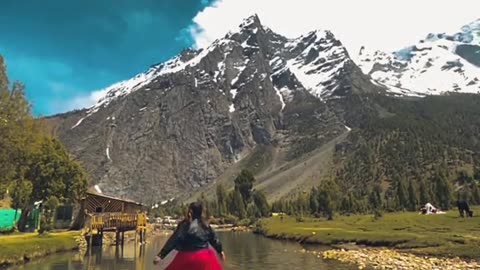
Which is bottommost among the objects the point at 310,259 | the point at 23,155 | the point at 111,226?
the point at 310,259

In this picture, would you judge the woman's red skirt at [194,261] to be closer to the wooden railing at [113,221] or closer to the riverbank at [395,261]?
the riverbank at [395,261]

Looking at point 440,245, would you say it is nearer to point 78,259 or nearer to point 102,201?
point 78,259

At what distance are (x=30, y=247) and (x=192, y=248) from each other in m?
42.4

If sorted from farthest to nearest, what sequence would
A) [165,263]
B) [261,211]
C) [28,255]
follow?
[261,211] → [28,255] → [165,263]

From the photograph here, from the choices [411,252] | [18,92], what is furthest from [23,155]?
[411,252]

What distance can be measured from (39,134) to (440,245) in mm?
50523

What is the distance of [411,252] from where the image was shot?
53.7 meters

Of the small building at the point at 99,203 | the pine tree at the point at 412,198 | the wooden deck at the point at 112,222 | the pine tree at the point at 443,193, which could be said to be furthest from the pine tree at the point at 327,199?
the wooden deck at the point at 112,222

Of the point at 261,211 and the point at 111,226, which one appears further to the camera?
the point at 261,211

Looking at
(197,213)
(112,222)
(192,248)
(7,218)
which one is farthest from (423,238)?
(7,218)

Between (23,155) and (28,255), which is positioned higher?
(23,155)

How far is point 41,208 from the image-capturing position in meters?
78.6

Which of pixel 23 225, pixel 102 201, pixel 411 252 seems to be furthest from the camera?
pixel 102 201

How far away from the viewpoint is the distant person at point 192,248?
14.7 meters
